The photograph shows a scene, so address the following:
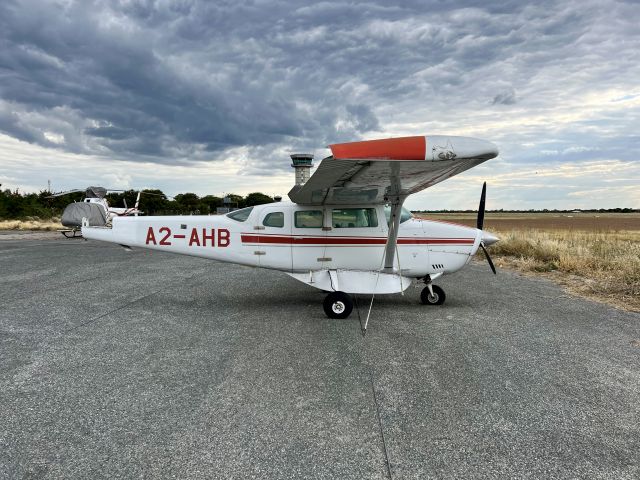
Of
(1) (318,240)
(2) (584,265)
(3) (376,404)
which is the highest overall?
(1) (318,240)

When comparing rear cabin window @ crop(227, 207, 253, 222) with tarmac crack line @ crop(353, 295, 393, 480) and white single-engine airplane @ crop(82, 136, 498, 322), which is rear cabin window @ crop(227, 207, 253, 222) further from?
tarmac crack line @ crop(353, 295, 393, 480)

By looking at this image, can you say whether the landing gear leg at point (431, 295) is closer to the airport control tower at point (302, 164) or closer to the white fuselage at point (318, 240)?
the white fuselage at point (318, 240)

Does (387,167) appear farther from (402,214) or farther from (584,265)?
(584,265)

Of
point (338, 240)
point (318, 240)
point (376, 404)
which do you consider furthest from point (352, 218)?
point (376, 404)

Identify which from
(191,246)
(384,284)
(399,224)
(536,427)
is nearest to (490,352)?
(536,427)

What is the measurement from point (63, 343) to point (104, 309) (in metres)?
2.05

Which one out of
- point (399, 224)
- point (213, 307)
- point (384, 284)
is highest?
point (399, 224)

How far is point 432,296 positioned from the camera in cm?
772

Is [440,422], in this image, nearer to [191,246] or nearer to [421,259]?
[421,259]

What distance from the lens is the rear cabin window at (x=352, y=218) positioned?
7.48 metres

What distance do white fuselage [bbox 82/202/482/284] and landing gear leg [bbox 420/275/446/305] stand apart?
279 mm

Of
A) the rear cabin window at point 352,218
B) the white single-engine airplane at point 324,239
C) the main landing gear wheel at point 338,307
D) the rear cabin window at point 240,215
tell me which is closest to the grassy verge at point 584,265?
the white single-engine airplane at point 324,239

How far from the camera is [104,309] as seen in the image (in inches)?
288

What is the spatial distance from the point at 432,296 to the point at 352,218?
2.19 m
